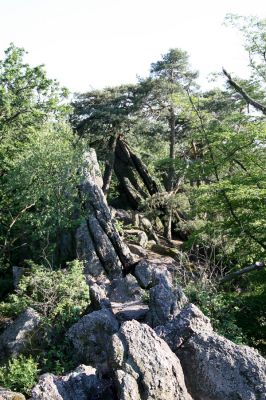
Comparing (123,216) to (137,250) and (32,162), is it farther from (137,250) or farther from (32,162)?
(32,162)

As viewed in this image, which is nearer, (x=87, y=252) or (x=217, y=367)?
(x=217, y=367)

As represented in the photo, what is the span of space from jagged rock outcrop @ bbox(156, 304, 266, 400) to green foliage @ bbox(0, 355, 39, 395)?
4182 mm

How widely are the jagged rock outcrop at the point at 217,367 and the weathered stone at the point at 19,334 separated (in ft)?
19.5

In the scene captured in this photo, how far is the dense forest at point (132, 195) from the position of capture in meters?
13.8

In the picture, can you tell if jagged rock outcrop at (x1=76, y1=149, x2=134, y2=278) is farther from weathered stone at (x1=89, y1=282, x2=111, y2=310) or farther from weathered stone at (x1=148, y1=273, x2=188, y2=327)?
weathered stone at (x1=148, y1=273, x2=188, y2=327)

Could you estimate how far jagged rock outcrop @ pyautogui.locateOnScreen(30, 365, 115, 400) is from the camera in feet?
24.6

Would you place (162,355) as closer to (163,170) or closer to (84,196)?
(84,196)

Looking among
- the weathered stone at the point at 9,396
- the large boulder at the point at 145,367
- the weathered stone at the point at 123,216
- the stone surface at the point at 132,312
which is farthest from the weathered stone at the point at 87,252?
the large boulder at the point at 145,367

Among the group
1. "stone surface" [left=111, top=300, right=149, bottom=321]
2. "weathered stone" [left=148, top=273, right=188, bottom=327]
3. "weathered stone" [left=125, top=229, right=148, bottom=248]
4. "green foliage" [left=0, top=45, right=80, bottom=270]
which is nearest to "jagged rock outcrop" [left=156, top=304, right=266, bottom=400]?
"weathered stone" [left=148, top=273, right=188, bottom=327]

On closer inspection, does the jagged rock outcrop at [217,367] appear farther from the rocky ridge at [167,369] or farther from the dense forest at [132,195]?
the dense forest at [132,195]

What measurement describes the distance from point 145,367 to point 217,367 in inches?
50.5

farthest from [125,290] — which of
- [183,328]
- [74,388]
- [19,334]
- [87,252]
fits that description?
[74,388]

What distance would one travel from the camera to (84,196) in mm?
20703

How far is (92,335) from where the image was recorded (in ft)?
37.2
